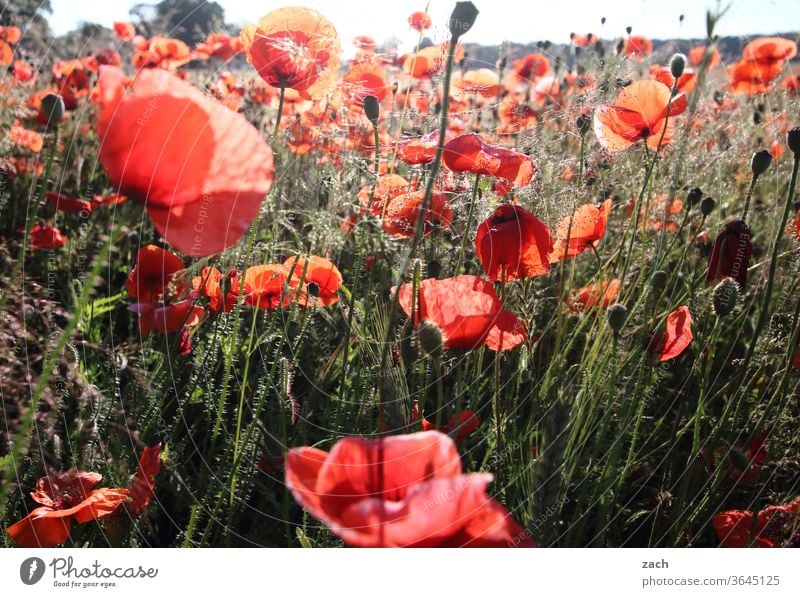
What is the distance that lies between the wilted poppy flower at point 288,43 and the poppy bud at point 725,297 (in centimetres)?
36

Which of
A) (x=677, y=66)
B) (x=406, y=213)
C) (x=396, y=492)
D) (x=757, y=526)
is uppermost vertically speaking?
(x=677, y=66)

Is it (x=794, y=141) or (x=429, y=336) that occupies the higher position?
(x=794, y=141)

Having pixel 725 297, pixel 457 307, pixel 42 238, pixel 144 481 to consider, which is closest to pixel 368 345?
pixel 457 307

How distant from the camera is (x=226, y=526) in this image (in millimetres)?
480

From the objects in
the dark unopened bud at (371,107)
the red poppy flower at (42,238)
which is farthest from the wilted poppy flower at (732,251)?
the red poppy flower at (42,238)

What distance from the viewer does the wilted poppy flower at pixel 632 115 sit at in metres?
0.66

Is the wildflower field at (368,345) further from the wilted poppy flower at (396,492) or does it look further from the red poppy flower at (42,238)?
the red poppy flower at (42,238)

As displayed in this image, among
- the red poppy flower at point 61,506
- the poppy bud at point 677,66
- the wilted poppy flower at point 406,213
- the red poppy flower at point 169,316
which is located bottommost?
the red poppy flower at point 61,506

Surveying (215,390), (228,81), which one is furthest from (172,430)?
(228,81)

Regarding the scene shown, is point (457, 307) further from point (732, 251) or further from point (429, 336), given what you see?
point (732, 251)

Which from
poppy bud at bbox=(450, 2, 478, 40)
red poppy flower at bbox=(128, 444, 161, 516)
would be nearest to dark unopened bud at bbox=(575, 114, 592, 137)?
poppy bud at bbox=(450, 2, 478, 40)

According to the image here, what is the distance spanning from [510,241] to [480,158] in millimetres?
66

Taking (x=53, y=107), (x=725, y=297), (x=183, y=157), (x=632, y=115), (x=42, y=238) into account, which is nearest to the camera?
(x=183, y=157)

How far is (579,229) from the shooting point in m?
0.61
